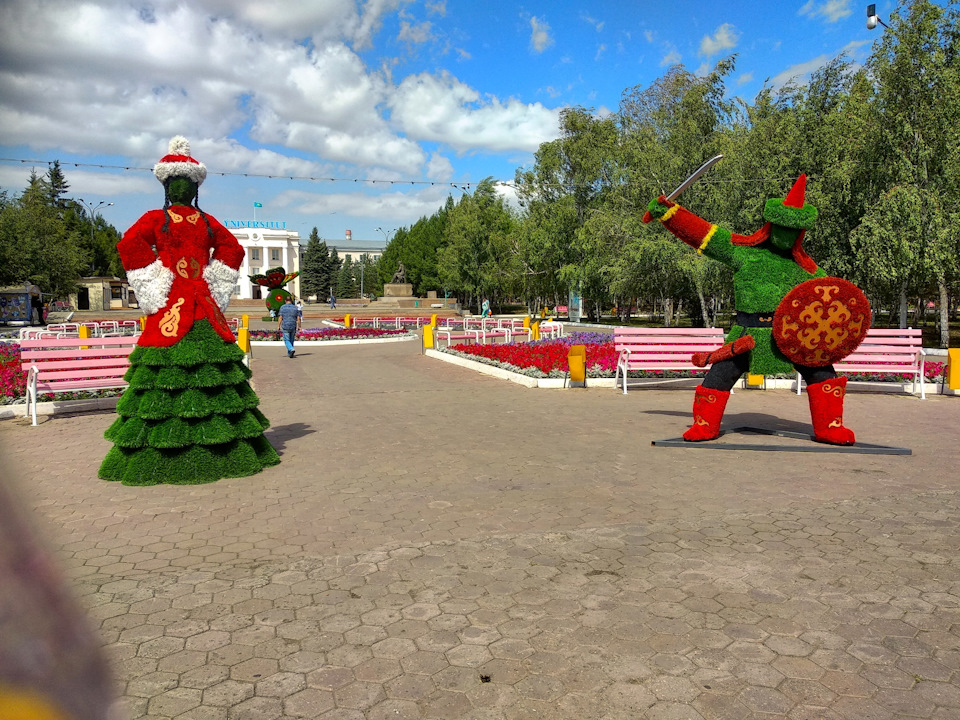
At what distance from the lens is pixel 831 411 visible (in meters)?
7.41

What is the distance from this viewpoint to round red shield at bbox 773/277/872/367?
6.96 metres

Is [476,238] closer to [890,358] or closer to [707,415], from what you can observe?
[890,358]

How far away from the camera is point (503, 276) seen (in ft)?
139

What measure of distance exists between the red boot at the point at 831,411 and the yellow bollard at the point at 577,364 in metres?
5.13

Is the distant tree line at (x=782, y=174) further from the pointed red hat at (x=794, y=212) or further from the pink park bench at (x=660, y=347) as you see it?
the pointed red hat at (x=794, y=212)

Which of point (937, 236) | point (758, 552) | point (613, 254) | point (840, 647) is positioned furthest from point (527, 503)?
point (613, 254)

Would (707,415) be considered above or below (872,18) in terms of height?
below

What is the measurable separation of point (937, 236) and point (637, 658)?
21.3m

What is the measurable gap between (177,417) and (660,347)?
8298mm

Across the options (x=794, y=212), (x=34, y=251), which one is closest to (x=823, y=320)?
(x=794, y=212)

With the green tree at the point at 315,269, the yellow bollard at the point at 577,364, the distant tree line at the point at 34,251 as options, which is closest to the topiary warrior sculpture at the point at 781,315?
the yellow bollard at the point at 577,364

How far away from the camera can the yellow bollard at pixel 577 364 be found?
1230 centimetres

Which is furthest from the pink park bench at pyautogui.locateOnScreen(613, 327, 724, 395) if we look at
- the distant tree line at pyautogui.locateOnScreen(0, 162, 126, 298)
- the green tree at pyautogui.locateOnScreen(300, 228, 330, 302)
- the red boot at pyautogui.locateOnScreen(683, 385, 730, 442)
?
the green tree at pyautogui.locateOnScreen(300, 228, 330, 302)

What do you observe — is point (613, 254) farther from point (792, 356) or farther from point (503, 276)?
point (792, 356)
